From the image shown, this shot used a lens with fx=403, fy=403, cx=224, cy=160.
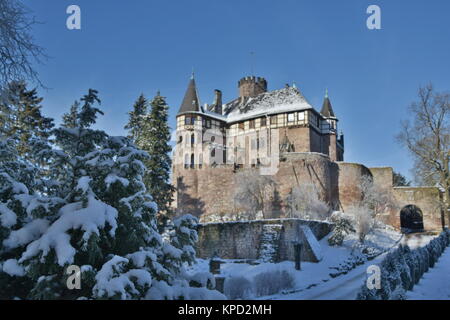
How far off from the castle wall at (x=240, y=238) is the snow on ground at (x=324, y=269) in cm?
118

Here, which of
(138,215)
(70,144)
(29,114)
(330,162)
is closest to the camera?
(138,215)

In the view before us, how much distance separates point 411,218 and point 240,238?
2269 cm

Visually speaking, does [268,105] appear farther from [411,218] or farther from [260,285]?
[260,285]

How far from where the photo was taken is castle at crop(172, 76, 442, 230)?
1547 inches

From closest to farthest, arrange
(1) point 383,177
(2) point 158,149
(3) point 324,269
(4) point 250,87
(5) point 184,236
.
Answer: (5) point 184,236, (3) point 324,269, (2) point 158,149, (1) point 383,177, (4) point 250,87

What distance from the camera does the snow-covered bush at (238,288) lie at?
1507 centimetres

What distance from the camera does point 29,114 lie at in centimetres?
2406

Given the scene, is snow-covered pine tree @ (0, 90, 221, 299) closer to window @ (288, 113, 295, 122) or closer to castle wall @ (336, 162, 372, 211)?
castle wall @ (336, 162, 372, 211)

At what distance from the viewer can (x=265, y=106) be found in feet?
158

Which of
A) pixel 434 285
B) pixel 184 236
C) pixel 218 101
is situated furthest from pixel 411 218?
pixel 184 236

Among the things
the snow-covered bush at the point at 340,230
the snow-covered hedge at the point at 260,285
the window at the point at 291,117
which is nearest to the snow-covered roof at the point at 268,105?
the window at the point at 291,117
